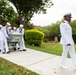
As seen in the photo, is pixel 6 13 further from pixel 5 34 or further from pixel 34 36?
pixel 5 34

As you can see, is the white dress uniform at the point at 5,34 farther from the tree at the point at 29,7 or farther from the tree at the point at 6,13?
the tree at the point at 6,13

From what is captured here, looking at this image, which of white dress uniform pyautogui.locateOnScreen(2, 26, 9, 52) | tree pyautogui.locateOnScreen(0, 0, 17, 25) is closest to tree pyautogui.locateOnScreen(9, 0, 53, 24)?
tree pyautogui.locateOnScreen(0, 0, 17, 25)

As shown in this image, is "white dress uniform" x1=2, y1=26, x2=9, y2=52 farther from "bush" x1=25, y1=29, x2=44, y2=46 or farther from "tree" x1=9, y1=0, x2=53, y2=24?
"tree" x1=9, y1=0, x2=53, y2=24

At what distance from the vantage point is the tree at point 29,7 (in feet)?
55.5

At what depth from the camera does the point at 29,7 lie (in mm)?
17000

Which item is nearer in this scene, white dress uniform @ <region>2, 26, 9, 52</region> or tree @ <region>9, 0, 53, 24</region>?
white dress uniform @ <region>2, 26, 9, 52</region>

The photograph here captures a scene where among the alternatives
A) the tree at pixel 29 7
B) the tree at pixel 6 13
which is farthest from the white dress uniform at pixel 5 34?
the tree at pixel 6 13

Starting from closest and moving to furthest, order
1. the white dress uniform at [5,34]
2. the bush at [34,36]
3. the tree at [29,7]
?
the white dress uniform at [5,34], the bush at [34,36], the tree at [29,7]

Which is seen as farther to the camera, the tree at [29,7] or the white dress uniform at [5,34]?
the tree at [29,7]

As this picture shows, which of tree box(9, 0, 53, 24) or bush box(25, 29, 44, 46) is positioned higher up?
tree box(9, 0, 53, 24)

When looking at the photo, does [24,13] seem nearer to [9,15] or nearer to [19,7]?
[19,7]

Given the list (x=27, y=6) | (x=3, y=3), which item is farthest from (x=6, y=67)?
(x=3, y=3)

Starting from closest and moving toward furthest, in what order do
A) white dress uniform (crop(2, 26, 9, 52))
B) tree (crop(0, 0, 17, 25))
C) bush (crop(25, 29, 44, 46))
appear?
white dress uniform (crop(2, 26, 9, 52))
bush (crop(25, 29, 44, 46))
tree (crop(0, 0, 17, 25))

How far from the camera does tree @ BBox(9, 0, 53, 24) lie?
1693 centimetres
